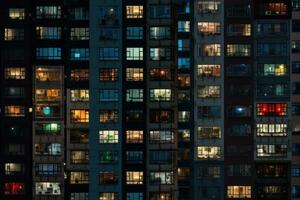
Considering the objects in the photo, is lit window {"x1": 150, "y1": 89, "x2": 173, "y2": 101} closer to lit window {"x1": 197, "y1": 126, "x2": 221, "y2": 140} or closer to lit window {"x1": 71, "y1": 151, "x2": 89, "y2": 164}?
lit window {"x1": 197, "y1": 126, "x2": 221, "y2": 140}

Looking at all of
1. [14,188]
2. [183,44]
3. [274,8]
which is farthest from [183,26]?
[14,188]

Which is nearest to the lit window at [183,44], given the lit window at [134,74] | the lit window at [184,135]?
the lit window at [184,135]

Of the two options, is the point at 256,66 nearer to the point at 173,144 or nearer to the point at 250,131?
the point at 250,131

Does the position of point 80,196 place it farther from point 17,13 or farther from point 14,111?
point 17,13

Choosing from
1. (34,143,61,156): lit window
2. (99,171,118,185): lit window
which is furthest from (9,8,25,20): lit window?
(99,171,118,185): lit window

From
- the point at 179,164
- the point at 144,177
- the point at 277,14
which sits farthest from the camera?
the point at 179,164

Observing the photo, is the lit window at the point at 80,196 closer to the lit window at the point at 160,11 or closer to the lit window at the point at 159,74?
the lit window at the point at 159,74

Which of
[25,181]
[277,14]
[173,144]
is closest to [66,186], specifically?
[25,181]
